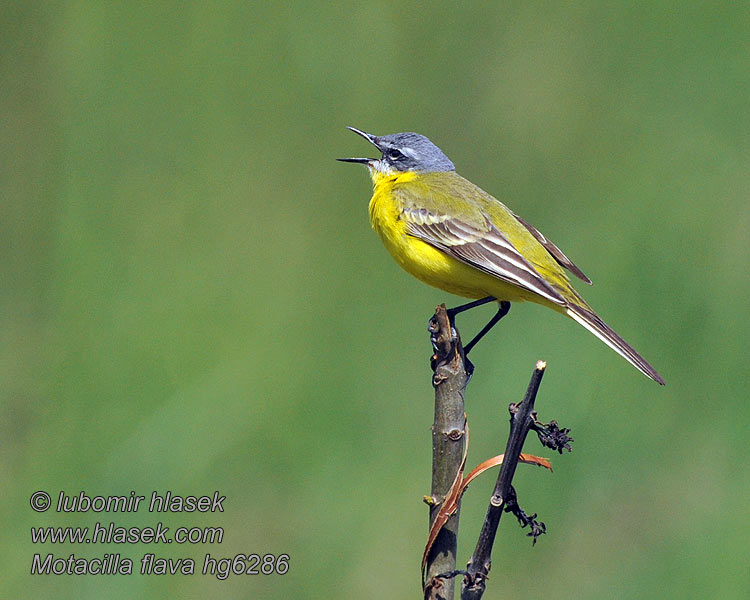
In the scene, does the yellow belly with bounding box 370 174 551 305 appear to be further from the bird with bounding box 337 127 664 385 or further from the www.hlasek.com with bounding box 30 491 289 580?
the www.hlasek.com with bounding box 30 491 289 580

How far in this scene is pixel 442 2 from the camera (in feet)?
22.5

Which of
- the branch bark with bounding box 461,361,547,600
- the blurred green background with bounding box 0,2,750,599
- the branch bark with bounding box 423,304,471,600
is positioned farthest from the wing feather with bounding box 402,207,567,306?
the branch bark with bounding box 461,361,547,600

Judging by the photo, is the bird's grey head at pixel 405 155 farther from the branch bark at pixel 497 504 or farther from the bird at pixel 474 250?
the branch bark at pixel 497 504

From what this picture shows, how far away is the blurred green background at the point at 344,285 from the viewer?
454cm

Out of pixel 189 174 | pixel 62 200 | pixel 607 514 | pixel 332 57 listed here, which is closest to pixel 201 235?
pixel 189 174

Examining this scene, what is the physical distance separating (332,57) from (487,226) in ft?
7.81

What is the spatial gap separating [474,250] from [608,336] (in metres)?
0.84

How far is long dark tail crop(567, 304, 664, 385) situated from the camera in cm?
398

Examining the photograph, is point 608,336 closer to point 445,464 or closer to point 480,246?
point 480,246

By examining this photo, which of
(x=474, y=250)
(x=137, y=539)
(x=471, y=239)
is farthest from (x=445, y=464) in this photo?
(x=471, y=239)

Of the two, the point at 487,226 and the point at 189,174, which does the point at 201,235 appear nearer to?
the point at 189,174

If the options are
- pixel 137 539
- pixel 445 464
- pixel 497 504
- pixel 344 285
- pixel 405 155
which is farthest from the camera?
pixel 344 285

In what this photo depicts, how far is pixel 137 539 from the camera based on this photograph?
12.4 ft

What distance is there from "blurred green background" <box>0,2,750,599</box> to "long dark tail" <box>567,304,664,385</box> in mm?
619
